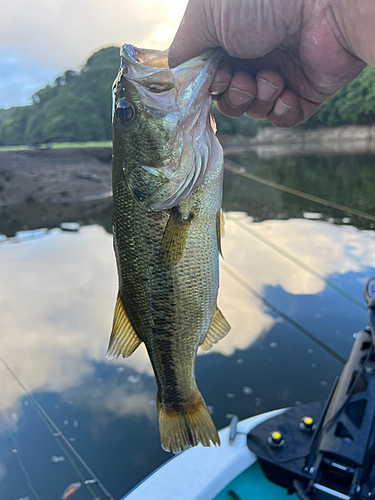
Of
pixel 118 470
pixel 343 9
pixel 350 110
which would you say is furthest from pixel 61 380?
pixel 350 110

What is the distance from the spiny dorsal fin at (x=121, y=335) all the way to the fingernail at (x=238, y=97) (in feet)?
3.52

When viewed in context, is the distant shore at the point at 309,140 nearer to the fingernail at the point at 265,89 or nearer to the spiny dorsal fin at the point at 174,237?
the fingernail at the point at 265,89

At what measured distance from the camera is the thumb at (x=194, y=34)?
1.50 m

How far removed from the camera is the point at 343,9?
141 cm

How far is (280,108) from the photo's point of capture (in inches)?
77.5

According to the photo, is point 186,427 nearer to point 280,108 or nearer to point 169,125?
point 169,125

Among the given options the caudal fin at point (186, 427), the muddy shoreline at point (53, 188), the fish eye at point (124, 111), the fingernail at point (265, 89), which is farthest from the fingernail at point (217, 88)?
the muddy shoreline at point (53, 188)

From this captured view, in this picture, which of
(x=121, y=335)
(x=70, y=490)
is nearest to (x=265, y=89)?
(x=121, y=335)

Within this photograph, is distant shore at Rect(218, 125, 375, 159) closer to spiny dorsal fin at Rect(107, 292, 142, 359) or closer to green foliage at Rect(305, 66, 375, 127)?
green foliage at Rect(305, 66, 375, 127)

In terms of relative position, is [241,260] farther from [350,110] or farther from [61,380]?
[350,110]

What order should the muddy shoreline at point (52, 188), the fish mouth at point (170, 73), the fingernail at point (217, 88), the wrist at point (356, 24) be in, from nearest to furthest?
1. the wrist at point (356, 24)
2. the fish mouth at point (170, 73)
3. the fingernail at point (217, 88)
4. the muddy shoreline at point (52, 188)

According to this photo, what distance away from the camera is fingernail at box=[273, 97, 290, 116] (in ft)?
6.40

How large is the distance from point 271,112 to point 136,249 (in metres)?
1.13

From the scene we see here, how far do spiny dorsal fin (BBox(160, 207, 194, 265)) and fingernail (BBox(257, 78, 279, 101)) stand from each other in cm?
79
